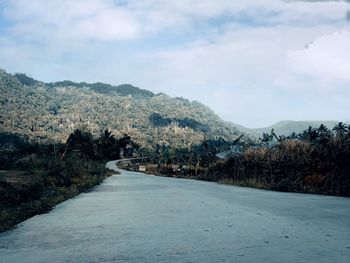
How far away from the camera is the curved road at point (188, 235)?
19.6 ft

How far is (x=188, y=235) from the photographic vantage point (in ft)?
24.5

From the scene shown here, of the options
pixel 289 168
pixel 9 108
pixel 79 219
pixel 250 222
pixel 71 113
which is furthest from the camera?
pixel 71 113

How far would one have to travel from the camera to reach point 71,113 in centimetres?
19662

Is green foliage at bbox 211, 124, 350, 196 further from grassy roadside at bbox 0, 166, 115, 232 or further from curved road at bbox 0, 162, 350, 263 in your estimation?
grassy roadside at bbox 0, 166, 115, 232

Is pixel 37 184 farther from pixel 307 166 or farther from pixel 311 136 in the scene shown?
pixel 311 136

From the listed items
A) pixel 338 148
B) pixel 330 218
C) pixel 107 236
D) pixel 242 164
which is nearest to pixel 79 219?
pixel 107 236

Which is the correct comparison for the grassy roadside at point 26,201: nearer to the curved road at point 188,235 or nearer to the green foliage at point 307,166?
the curved road at point 188,235

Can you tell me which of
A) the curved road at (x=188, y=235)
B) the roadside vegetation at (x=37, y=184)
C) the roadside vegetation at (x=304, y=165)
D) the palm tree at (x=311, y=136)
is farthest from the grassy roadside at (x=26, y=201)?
the palm tree at (x=311, y=136)

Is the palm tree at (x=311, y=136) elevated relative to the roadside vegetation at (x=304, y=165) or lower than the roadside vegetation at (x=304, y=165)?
elevated

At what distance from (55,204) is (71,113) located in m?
188

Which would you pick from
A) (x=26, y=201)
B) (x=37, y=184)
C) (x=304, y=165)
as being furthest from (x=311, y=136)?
(x=26, y=201)

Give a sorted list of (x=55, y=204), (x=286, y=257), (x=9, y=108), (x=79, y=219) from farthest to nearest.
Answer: (x=9, y=108) → (x=55, y=204) → (x=79, y=219) → (x=286, y=257)

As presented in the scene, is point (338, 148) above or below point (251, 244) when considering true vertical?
above

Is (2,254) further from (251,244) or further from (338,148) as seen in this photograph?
(338,148)
